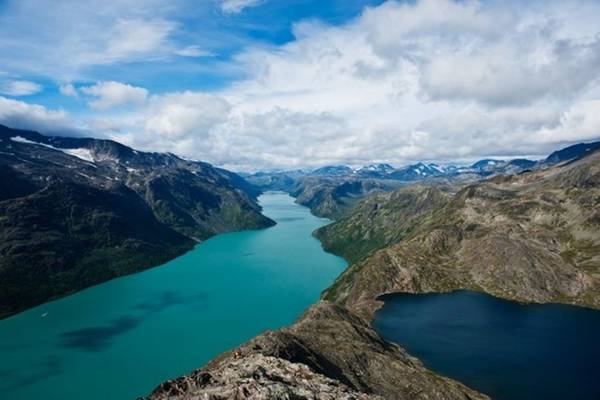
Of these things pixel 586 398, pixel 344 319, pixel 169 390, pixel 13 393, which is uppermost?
pixel 169 390

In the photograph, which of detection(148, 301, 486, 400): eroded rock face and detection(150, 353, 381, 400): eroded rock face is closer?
detection(150, 353, 381, 400): eroded rock face

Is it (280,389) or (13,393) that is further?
(13,393)

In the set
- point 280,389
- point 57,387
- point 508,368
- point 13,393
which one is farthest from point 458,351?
point 13,393

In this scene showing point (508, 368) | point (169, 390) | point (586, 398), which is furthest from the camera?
point (508, 368)

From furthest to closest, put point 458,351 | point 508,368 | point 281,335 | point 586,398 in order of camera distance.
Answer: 1. point 458,351
2. point 508,368
3. point 586,398
4. point 281,335

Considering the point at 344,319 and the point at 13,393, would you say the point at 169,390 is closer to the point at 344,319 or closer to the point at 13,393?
the point at 344,319

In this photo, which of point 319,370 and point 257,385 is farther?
point 319,370

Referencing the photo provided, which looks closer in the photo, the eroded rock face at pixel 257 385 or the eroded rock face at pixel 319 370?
the eroded rock face at pixel 257 385

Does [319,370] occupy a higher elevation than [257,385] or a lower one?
lower
